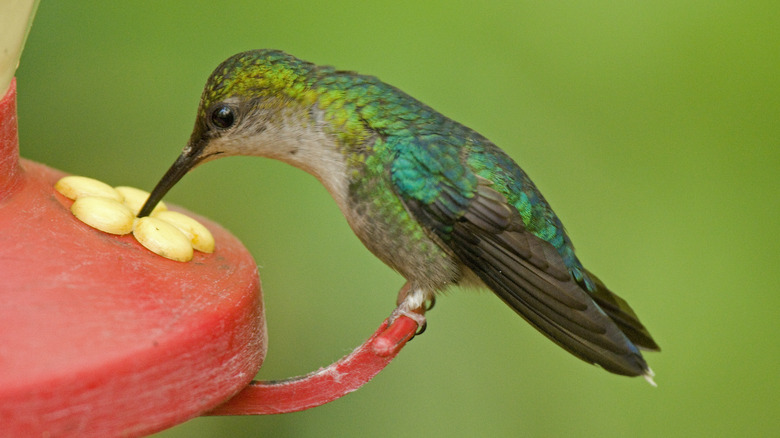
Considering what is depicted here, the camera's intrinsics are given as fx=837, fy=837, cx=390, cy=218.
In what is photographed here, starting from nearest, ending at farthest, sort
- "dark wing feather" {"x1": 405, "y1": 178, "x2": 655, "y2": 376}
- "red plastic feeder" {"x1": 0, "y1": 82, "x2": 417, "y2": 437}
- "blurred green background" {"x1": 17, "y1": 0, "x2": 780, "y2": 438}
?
"red plastic feeder" {"x1": 0, "y1": 82, "x2": 417, "y2": 437}, "dark wing feather" {"x1": 405, "y1": 178, "x2": 655, "y2": 376}, "blurred green background" {"x1": 17, "y1": 0, "x2": 780, "y2": 438}

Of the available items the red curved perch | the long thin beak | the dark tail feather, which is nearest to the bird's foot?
the red curved perch

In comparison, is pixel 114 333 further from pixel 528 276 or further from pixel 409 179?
pixel 528 276

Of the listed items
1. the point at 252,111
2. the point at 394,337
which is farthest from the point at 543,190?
the point at 394,337

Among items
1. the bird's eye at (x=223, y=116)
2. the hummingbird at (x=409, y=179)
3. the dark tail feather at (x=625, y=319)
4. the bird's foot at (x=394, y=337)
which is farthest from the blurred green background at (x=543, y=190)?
the bird's foot at (x=394, y=337)

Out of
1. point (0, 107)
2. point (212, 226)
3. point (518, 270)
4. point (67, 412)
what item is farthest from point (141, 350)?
point (518, 270)

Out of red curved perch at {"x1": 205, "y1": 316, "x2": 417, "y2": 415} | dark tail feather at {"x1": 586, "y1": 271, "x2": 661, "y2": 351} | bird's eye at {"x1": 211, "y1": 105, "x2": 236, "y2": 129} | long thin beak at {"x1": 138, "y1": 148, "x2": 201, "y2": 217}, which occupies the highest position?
bird's eye at {"x1": 211, "y1": 105, "x2": 236, "y2": 129}

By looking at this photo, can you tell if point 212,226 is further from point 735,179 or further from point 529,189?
point 735,179

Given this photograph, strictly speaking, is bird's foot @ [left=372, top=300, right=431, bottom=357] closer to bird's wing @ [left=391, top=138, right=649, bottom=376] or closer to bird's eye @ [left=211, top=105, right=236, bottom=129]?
bird's wing @ [left=391, top=138, right=649, bottom=376]
